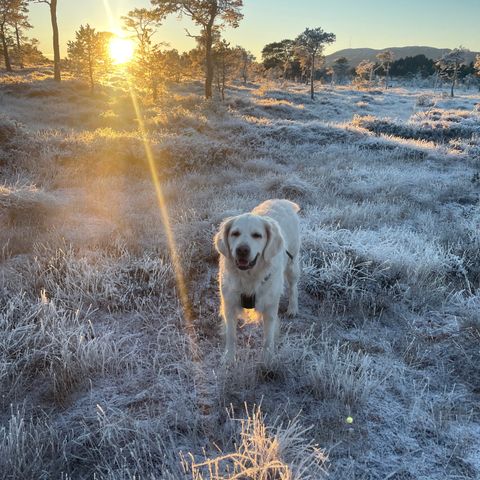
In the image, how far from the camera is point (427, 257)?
16.2 feet

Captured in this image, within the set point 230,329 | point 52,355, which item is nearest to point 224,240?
point 230,329

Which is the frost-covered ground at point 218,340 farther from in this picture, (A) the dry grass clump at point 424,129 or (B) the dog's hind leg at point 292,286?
(A) the dry grass clump at point 424,129

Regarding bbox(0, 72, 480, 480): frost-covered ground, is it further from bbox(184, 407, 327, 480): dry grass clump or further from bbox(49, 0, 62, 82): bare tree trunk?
bbox(49, 0, 62, 82): bare tree trunk

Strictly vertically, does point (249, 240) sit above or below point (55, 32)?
below

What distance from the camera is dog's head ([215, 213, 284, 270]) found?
307 cm

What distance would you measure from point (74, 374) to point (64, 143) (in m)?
9.34

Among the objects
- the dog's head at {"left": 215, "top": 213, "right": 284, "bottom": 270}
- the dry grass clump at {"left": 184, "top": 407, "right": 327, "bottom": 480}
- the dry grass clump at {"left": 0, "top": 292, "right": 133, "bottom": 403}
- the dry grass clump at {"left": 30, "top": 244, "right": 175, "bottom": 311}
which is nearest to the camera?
the dry grass clump at {"left": 184, "top": 407, "right": 327, "bottom": 480}

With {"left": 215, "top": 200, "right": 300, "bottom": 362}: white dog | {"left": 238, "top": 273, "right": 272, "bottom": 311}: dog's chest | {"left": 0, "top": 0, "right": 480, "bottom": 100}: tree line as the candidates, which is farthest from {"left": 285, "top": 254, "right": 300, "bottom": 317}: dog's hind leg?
{"left": 0, "top": 0, "right": 480, "bottom": 100}: tree line

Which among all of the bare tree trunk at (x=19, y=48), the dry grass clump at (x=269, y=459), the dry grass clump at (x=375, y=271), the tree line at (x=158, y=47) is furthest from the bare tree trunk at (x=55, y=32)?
the dry grass clump at (x=269, y=459)

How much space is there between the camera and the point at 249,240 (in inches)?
121

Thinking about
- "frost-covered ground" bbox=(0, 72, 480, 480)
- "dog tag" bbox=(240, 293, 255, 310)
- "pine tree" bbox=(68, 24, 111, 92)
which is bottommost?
"frost-covered ground" bbox=(0, 72, 480, 480)

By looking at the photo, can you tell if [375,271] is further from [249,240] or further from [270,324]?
[249,240]

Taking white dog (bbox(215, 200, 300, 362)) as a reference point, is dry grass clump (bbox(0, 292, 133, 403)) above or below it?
below

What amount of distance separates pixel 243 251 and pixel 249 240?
0.34ft
